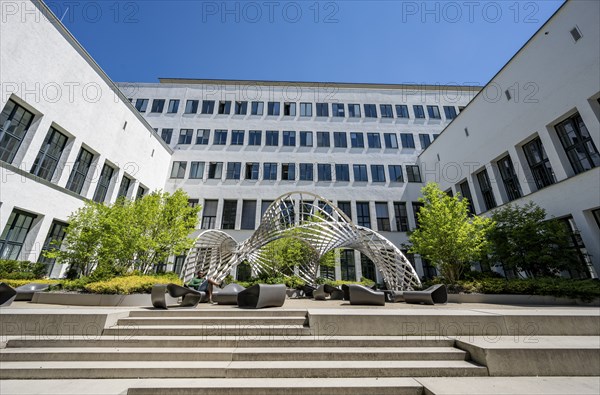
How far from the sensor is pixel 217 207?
28125mm

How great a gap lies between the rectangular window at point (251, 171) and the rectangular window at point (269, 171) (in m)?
0.94

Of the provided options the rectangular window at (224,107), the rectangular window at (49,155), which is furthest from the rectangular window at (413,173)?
the rectangular window at (49,155)

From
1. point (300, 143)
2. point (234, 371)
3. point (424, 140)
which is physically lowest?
point (234, 371)

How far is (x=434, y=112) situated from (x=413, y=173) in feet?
31.9

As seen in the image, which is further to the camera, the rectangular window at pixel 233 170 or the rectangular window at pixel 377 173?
the rectangular window at pixel 377 173

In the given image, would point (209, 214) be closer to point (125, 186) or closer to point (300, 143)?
point (125, 186)

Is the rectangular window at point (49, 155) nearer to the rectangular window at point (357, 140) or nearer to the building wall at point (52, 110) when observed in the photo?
the building wall at point (52, 110)

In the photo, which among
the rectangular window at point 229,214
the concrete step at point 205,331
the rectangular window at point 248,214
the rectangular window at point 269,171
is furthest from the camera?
the rectangular window at point 269,171

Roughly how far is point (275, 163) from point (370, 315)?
26.3 m

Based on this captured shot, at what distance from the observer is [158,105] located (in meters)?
32.5

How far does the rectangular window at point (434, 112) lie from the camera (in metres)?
33.1

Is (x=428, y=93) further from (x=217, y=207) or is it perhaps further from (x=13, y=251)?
(x=13, y=251)

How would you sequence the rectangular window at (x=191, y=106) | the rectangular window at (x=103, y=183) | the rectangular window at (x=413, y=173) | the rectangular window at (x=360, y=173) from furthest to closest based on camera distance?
1. the rectangular window at (x=191, y=106)
2. the rectangular window at (x=413, y=173)
3. the rectangular window at (x=360, y=173)
4. the rectangular window at (x=103, y=183)

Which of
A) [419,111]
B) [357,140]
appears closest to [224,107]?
[357,140]
